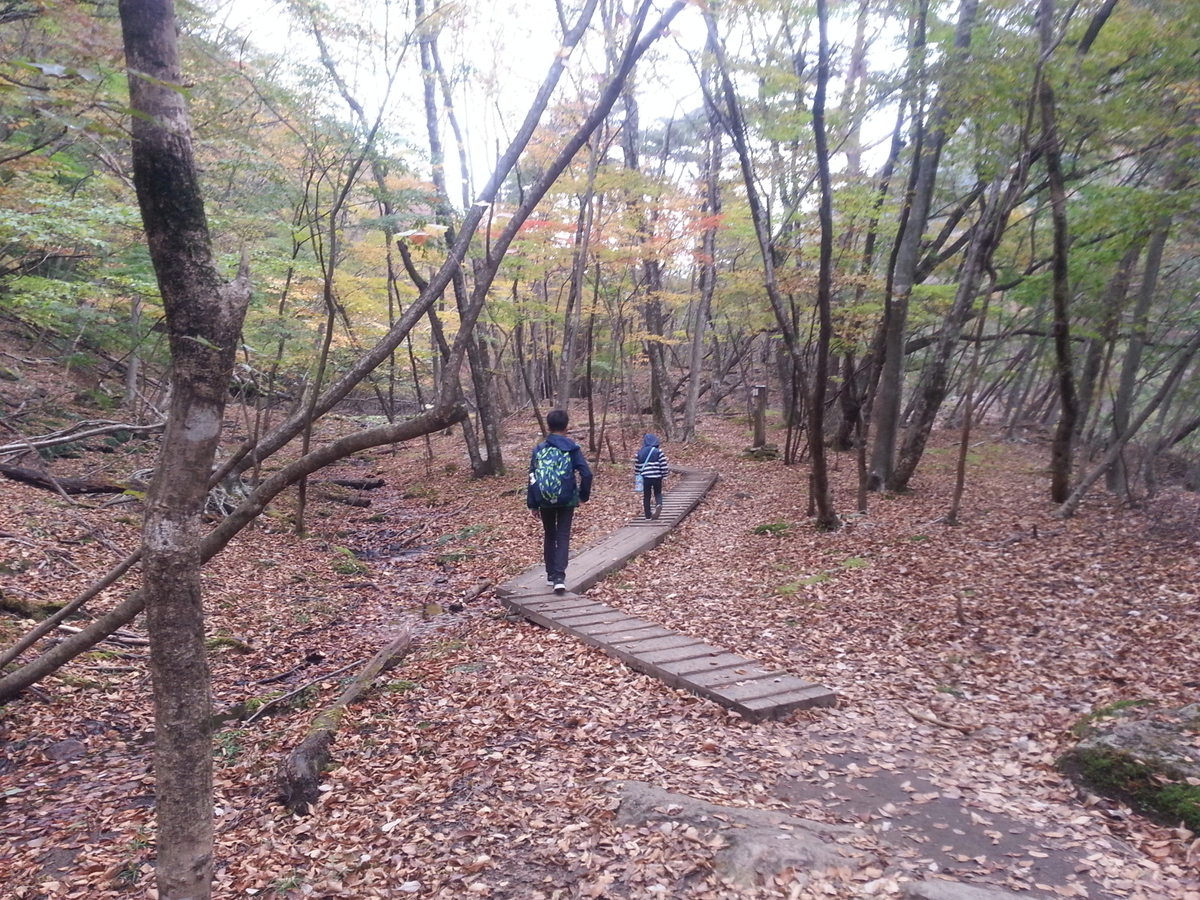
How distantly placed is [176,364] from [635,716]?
13.7 ft

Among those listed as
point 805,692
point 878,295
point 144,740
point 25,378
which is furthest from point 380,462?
point 805,692

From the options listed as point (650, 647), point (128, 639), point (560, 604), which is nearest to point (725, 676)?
point (650, 647)

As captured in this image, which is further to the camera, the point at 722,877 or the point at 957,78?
the point at 957,78

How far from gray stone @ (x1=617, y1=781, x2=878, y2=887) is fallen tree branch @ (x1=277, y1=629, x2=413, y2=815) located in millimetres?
2047

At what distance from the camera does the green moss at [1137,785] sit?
375 cm

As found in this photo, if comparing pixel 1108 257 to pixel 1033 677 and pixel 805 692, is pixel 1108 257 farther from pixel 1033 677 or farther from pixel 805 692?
pixel 805 692

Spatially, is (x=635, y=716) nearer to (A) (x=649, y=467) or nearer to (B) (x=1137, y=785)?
(B) (x=1137, y=785)

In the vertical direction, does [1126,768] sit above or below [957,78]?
below

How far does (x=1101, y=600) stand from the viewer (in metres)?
7.14

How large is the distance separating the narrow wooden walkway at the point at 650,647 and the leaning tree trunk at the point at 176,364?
12.9ft

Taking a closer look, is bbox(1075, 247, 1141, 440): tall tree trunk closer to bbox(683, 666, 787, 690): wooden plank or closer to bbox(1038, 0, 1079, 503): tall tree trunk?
bbox(1038, 0, 1079, 503): tall tree trunk

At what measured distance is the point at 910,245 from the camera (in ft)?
38.5

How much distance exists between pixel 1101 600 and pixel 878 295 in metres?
7.45

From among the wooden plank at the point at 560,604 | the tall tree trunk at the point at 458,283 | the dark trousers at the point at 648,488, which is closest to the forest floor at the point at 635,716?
the wooden plank at the point at 560,604
